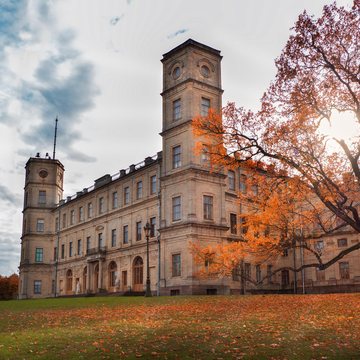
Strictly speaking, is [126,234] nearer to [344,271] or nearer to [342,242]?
[342,242]

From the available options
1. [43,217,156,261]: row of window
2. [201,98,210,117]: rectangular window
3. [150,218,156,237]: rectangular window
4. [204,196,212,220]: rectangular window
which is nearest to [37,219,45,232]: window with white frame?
[43,217,156,261]: row of window

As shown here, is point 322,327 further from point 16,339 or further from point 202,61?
point 202,61

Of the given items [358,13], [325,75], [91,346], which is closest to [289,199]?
[325,75]

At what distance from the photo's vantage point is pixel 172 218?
38.9 m

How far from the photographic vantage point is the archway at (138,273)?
143 feet

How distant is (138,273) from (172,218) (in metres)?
8.95

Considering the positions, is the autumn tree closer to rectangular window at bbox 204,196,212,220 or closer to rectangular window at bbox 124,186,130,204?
rectangular window at bbox 204,196,212,220

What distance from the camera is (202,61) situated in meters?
40.9

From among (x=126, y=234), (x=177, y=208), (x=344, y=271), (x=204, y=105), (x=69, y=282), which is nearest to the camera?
(x=177, y=208)

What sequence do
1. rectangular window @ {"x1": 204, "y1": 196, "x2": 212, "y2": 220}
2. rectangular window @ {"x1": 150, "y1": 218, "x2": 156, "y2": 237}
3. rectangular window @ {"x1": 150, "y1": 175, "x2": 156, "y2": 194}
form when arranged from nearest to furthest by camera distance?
rectangular window @ {"x1": 204, "y1": 196, "x2": 212, "y2": 220}
rectangular window @ {"x1": 150, "y1": 218, "x2": 156, "y2": 237}
rectangular window @ {"x1": 150, "y1": 175, "x2": 156, "y2": 194}

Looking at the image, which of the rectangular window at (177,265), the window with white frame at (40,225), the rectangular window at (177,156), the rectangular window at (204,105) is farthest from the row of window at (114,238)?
the rectangular window at (204,105)

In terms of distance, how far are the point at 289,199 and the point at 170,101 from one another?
918 inches

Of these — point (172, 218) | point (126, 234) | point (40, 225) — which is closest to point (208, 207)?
point (172, 218)

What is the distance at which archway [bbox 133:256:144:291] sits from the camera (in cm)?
4359
